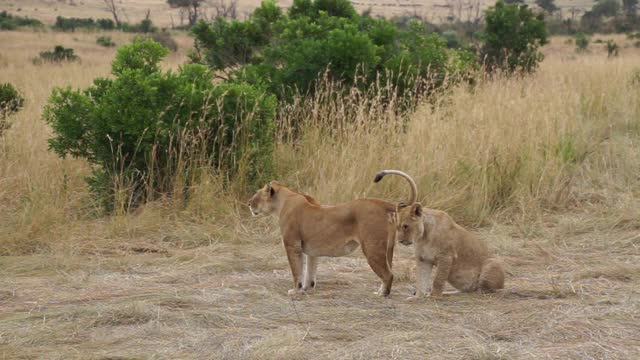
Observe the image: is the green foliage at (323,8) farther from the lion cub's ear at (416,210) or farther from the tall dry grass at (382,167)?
the lion cub's ear at (416,210)

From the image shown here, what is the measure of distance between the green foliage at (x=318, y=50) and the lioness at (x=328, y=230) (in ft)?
11.9

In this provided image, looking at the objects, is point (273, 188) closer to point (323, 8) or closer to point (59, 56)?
point (323, 8)

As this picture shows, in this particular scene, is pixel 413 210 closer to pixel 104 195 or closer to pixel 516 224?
pixel 516 224

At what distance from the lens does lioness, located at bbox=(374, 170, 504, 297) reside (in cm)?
571

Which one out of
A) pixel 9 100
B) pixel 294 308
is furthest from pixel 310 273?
pixel 9 100

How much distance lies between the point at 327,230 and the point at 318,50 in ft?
16.0

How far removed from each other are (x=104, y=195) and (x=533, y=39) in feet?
37.0

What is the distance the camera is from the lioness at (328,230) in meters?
5.70

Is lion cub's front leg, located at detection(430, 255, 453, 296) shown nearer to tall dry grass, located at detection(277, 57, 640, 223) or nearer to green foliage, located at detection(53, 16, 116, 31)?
tall dry grass, located at detection(277, 57, 640, 223)

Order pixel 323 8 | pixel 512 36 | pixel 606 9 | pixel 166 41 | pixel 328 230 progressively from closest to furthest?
pixel 328 230
pixel 323 8
pixel 512 36
pixel 166 41
pixel 606 9

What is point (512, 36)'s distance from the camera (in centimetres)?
1714

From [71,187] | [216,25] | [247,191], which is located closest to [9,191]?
[71,187]

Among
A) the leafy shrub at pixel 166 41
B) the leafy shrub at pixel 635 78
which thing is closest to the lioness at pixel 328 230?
the leafy shrub at pixel 635 78

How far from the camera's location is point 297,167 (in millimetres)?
9266
